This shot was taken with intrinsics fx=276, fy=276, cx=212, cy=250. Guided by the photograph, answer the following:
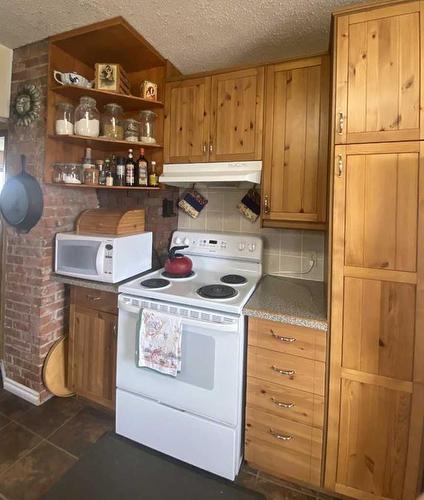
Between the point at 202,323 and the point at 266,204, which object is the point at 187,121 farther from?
the point at 202,323

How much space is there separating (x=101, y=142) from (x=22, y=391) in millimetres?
1951

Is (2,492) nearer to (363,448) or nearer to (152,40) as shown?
(363,448)

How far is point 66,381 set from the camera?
2121 mm

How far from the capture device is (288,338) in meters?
1.43

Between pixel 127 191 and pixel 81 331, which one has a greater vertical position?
pixel 127 191

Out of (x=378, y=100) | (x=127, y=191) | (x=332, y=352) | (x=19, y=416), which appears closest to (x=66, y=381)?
(x=19, y=416)

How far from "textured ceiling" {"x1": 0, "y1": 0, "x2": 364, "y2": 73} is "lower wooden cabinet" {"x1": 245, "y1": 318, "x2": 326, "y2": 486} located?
5.56 feet

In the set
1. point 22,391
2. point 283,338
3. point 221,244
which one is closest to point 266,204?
point 221,244

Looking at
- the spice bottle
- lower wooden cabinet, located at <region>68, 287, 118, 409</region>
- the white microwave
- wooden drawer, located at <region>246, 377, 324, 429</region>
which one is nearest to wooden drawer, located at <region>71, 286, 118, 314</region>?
lower wooden cabinet, located at <region>68, 287, 118, 409</region>

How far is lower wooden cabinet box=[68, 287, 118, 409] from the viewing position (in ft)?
6.09

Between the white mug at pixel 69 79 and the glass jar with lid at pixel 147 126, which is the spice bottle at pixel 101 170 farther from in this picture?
the white mug at pixel 69 79

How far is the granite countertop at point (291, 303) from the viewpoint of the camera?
140 centimetres

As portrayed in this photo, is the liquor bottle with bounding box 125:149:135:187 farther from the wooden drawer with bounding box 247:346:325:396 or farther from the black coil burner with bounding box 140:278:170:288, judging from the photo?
the wooden drawer with bounding box 247:346:325:396

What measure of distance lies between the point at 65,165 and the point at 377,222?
197 centimetres
